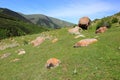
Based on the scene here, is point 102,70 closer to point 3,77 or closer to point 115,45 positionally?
point 115,45

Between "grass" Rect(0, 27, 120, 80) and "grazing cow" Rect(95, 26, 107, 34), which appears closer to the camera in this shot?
"grass" Rect(0, 27, 120, 80)

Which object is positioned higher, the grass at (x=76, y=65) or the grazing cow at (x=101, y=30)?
the grazing cow at (x=101, y=30)

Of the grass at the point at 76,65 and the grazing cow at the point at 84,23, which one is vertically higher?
the grazing cow at the point at 84,23

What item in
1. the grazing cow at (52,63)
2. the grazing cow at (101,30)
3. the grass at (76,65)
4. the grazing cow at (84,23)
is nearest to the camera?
the grass at (76,65)

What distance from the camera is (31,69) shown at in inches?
1196

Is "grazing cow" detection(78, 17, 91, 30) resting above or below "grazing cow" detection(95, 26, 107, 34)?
above

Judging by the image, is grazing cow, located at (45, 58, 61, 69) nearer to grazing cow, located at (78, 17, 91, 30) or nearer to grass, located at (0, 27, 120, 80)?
grass, located at (0, 27, 120, 80)

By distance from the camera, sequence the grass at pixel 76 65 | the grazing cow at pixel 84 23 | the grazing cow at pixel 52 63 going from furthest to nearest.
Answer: the grazing cow at pixel 84 23, the grazing cow at pixel 52 63, the grass at pixel 76 65

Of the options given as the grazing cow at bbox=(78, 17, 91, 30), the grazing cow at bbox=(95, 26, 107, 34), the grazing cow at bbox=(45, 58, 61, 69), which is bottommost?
the grazing cow at bbox=(45, 58, 61, 69)

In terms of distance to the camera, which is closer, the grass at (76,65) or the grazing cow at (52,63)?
the grass at (76,65)

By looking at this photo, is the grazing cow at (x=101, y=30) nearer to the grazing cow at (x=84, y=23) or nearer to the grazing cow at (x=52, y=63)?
the grazing cow at (x=84, y=23)

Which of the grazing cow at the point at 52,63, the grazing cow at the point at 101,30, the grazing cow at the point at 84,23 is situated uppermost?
Answer: the grazing cow at the point at 84,23

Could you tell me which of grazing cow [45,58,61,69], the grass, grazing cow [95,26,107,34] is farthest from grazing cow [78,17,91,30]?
grazing cow [45,58,61,69]

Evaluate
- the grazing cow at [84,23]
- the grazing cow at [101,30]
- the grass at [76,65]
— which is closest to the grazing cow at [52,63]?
the grass at [76,65]
